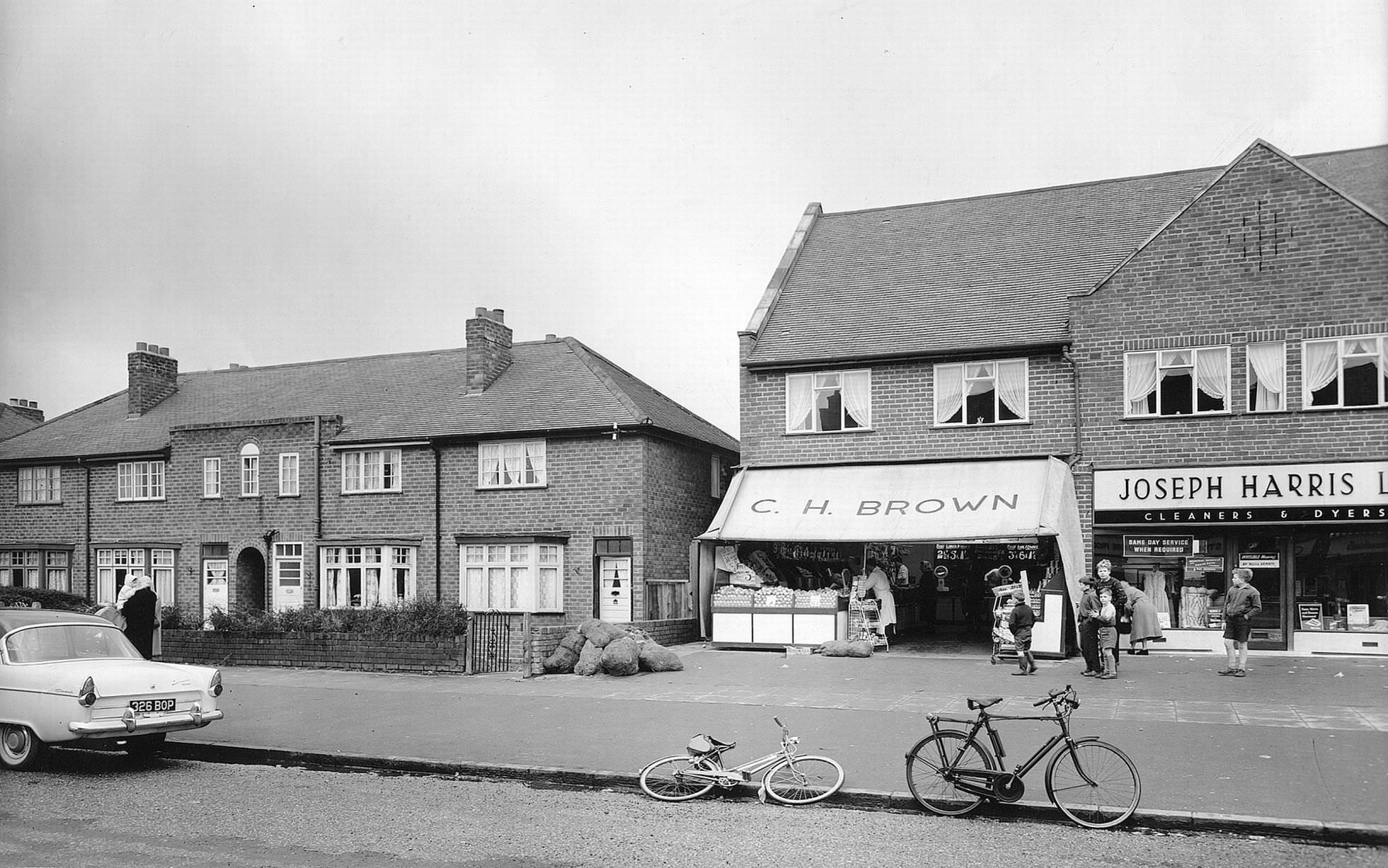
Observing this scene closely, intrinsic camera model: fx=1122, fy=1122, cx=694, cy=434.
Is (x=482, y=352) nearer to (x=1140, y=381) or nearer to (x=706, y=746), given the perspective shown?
(x=1140, y=381)

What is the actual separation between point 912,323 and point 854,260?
3720mm

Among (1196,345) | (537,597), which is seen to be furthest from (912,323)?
(537,597)

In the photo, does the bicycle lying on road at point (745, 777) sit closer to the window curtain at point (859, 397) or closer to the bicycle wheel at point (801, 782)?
the bicycle wheel at point (801, 782)

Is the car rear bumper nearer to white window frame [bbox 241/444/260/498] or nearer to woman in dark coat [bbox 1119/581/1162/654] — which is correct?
woman in dark coat [bbox 1119/581/1162/654]

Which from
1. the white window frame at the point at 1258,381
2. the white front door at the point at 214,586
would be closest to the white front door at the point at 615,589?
the white front door at the point at 214,586

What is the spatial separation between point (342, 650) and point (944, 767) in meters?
13.9

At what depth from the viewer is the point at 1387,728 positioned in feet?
40.3

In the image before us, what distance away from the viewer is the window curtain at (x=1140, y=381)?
70.8 ft

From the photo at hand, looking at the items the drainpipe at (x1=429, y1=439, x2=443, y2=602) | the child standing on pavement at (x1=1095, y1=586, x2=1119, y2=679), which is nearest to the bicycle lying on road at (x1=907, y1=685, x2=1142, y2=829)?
the child standing on pavement at (x1=1095, y1=586, x2=1119, y2=679)

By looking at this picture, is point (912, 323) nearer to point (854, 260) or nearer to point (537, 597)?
point (854, 260)

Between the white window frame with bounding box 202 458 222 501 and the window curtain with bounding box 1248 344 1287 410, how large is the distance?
25.8 metres

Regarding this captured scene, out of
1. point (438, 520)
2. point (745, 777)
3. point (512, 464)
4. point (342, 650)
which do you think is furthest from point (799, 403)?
point (745, 777)

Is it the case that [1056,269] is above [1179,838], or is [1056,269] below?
above

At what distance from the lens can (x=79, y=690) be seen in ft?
37.2
